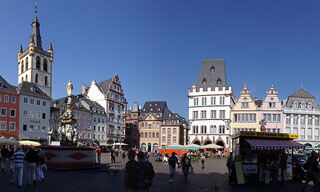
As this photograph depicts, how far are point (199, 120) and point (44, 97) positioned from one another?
31110mm

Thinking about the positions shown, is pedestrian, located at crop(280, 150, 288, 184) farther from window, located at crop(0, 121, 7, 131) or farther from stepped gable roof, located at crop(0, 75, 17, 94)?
stepped gable roof, located at crop(0, 75, 17, 94)

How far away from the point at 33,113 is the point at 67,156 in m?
39.1

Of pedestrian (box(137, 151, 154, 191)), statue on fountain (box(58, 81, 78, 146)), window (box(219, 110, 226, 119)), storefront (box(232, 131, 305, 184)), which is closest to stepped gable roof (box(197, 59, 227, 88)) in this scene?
window (box(219, 110, 226, 119))

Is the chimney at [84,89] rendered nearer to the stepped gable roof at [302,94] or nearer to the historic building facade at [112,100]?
the historic building facade at [112,100]

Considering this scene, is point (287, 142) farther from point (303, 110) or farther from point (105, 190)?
point (303, 110)

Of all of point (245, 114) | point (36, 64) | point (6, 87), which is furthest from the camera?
point (36, 64)

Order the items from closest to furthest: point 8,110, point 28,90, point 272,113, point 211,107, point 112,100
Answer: point 8,110 → point 28,90 → point 272,113 → point 211,107 → point 112,100

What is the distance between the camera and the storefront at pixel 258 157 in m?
15.5

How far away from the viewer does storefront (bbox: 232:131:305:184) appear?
1550cm

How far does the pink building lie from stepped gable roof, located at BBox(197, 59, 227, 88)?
9145mm

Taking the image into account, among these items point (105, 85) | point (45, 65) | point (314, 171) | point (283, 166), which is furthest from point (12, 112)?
point (314, 171)

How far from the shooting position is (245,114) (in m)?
61.7

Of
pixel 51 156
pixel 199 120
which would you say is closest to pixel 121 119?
pixel 199 120

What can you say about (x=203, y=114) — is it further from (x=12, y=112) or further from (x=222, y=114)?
(x=12, y=112)
